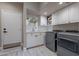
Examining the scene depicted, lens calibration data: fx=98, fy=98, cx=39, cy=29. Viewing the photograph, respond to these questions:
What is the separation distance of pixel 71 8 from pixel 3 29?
2364 millimetres

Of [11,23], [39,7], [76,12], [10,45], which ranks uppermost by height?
[39,7]

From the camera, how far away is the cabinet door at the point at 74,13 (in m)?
2.42

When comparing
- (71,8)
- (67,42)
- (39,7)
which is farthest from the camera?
(39,7)

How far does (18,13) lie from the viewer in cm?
399

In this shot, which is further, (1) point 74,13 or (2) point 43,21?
(2) point 43,21

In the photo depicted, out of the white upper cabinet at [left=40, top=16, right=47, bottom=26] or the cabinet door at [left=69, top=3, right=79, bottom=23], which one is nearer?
the cabinet door at [left=69, top=3, right=79, bottom=23]

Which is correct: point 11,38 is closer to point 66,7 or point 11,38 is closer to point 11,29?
point 11,29

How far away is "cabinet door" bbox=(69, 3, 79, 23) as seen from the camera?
7.95 ft

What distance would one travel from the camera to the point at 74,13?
2557mm

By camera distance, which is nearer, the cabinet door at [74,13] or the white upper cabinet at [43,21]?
the cabinet door at [74,13]

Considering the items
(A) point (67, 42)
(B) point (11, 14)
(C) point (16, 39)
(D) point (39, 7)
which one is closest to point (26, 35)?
(C) point (16, 39)

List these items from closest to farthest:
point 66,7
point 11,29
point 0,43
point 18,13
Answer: point 66,7 < point 0,43 < point 11,29 < point 18,13

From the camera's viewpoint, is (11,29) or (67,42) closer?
(67,42)

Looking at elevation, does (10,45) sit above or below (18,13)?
below
